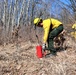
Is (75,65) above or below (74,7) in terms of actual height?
below

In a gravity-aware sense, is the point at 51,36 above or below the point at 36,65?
above

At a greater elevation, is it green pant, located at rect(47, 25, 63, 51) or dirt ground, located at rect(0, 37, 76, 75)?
green pant, located at rect(47, 25, 63, 51)

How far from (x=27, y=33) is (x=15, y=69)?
18.3ft

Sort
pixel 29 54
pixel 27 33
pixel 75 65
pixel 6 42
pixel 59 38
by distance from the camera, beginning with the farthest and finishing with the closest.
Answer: pixel 27 33 < pixel 6 42 < pixel 59 38 < pixel 29 54 < pixel 75 65

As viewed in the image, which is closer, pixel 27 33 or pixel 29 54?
pixel 29 54

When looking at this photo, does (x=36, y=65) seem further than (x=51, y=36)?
No

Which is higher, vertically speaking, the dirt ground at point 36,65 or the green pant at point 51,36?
the green pant at point 51,36

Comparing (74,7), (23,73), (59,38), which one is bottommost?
(23,73)

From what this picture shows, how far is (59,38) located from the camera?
1012 centimetres

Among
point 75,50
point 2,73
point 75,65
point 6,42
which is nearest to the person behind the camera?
point 2,73

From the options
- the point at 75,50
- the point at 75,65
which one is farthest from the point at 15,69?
the point at 75,50

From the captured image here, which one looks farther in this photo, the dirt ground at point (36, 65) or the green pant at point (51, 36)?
the green pant at point (51, 36)

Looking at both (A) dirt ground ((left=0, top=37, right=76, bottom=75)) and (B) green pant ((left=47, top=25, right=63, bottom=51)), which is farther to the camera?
(B) green pant ((left=47, top=25, right=63, bottom=51))

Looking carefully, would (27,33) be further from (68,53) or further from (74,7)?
(68,53)
